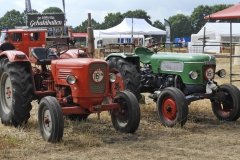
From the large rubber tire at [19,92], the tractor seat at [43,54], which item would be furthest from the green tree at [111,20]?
Result: the large rubber tire at [19,92]

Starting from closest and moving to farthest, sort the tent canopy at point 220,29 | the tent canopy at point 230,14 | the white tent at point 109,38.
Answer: the tent canopy at point 230,14, the tent canopy at point 220,29, the white tent at point 109,38

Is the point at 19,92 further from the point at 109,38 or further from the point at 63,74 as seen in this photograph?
the point at 109,38

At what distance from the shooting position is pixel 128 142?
6.25 meters

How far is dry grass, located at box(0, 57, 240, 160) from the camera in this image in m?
5.52

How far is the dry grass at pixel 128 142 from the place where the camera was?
18.1 feet

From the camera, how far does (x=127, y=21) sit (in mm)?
38312

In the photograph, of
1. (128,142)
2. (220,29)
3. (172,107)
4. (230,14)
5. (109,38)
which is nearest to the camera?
(128,142)

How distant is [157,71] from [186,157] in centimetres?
340

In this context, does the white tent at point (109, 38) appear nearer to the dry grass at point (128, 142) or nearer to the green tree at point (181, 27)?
the dry grass at point (128, 142)

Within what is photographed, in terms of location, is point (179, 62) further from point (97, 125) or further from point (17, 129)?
point (17, 129)

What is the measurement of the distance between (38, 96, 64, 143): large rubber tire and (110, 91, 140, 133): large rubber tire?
1.09 meters

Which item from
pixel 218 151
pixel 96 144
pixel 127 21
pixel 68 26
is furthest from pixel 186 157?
pixel 127 21

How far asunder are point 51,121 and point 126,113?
1254 mm

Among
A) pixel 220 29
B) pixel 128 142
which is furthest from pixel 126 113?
pixel 220 29
